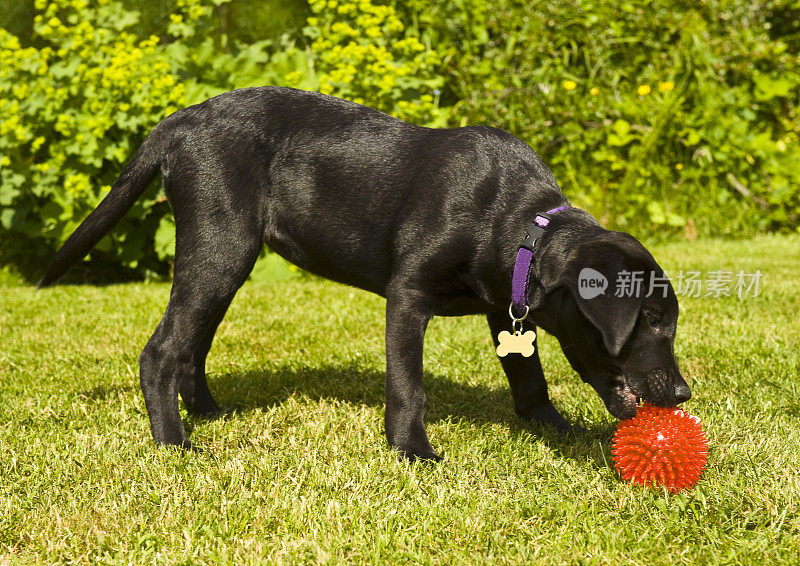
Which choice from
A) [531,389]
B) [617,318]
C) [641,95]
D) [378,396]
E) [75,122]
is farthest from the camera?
[641,95]

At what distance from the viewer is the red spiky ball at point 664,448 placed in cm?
236

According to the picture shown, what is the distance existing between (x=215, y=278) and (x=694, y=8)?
21.8 ft

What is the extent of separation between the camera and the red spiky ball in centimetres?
236

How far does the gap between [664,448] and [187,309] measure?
A: 171 centimetres

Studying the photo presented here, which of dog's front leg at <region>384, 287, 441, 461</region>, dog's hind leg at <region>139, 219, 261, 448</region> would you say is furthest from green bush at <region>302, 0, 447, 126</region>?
dog's front leg at <region>384, 287, 441, 461</region>

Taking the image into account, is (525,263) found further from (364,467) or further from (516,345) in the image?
(364,467)

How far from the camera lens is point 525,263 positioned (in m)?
2.51

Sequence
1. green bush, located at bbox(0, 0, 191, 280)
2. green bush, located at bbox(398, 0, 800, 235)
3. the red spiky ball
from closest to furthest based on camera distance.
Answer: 1. the red spiky ball
2. green bush, located at bbox(0, 0, 191, 280)
3. green bush, located at bbox(398, 0, 800, 235)

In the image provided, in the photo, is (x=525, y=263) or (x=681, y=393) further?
(x=525, y=263)

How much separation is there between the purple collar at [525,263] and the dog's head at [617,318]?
80 mm

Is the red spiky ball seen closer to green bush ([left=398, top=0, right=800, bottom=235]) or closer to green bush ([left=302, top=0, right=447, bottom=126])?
green bush ([left=302, top=0, right=447, bottom=126])

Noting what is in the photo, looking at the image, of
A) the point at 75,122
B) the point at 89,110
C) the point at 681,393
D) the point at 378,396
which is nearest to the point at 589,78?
the point at 89,110

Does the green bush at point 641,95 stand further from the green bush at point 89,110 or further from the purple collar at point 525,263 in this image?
the purple collar at point 525,263

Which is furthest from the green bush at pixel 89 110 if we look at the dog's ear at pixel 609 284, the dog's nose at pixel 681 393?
the dog's nose at pixel 681 393
